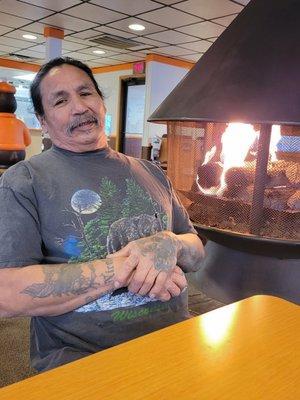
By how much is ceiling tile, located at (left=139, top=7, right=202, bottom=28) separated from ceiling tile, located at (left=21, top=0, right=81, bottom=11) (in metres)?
0.76

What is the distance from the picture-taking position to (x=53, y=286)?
827 mm

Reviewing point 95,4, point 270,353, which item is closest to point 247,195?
point 270,353

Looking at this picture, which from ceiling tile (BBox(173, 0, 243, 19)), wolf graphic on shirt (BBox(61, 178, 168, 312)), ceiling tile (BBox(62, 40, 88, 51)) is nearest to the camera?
wolf graphic on shirt (BBox(61, 178, 168, 312))

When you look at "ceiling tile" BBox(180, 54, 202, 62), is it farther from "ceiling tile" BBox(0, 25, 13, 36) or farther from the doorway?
"ceiling tile" BBox(0, 25, 13, 36)

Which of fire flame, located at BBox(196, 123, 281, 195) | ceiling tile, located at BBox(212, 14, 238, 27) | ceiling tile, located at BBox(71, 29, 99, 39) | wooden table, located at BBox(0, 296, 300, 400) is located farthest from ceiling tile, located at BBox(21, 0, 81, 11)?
wooden table, located at BBox(0, 296, 300, 400)

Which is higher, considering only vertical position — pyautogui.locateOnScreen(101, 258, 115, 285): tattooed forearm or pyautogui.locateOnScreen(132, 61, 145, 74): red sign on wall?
pyautogui.locateOnScreen(132, 61, 145, 74): red sign on wall

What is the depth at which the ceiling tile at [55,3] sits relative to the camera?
160 inches

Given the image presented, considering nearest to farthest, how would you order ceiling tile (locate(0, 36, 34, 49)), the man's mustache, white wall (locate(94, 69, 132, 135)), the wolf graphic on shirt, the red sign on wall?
1. the wolf graphic on shirt
2. the man's mustache
3. ceiling tile (locate(0, 36, 34, 49))
4. the red sign on wall
5. white wall (locate(94, 69, 132, 135))

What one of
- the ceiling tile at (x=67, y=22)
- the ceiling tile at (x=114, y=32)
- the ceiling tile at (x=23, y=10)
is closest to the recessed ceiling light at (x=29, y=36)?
the ceiling tile at (x=67, y=22)

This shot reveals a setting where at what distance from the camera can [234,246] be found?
5.65 ft

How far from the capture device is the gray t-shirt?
883 millimetres

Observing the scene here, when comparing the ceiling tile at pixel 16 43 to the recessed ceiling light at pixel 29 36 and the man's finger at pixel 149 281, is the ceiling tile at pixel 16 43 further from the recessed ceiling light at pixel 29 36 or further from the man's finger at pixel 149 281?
the man's finger at pixel 149 281

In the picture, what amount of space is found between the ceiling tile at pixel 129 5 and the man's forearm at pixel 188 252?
136 inches

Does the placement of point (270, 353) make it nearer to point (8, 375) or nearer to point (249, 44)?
point (8, 375)
